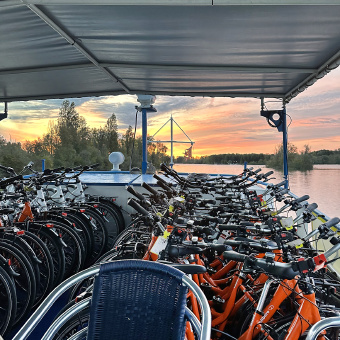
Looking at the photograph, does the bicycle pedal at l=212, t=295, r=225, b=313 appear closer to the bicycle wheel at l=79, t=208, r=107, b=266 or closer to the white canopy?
the white canopy

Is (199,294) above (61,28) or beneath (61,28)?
beneath

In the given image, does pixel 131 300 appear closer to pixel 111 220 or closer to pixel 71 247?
pixel 71 247

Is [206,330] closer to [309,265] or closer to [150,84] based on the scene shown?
[309,265]

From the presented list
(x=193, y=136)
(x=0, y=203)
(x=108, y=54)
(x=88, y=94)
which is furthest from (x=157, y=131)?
(x=0, y=203)

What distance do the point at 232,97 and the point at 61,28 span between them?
2965 mm

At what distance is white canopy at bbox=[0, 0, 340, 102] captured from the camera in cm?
239

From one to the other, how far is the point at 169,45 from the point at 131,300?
251 centimetres

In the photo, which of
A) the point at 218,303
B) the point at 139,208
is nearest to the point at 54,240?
the point at 139,208

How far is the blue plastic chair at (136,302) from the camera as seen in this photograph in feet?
3.89

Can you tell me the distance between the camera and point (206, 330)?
3.54ft

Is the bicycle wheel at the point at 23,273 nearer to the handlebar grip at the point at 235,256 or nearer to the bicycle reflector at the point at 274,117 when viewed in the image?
the handlebar grip at the point at 235,256

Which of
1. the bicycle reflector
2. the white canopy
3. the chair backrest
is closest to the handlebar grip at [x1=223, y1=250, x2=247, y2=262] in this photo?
the chair backrest

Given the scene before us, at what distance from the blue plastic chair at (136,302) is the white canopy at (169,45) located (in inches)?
57.9

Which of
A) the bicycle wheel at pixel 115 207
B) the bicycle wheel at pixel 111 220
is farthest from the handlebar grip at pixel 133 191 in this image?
the bicycle wheel at pixel 115 207
